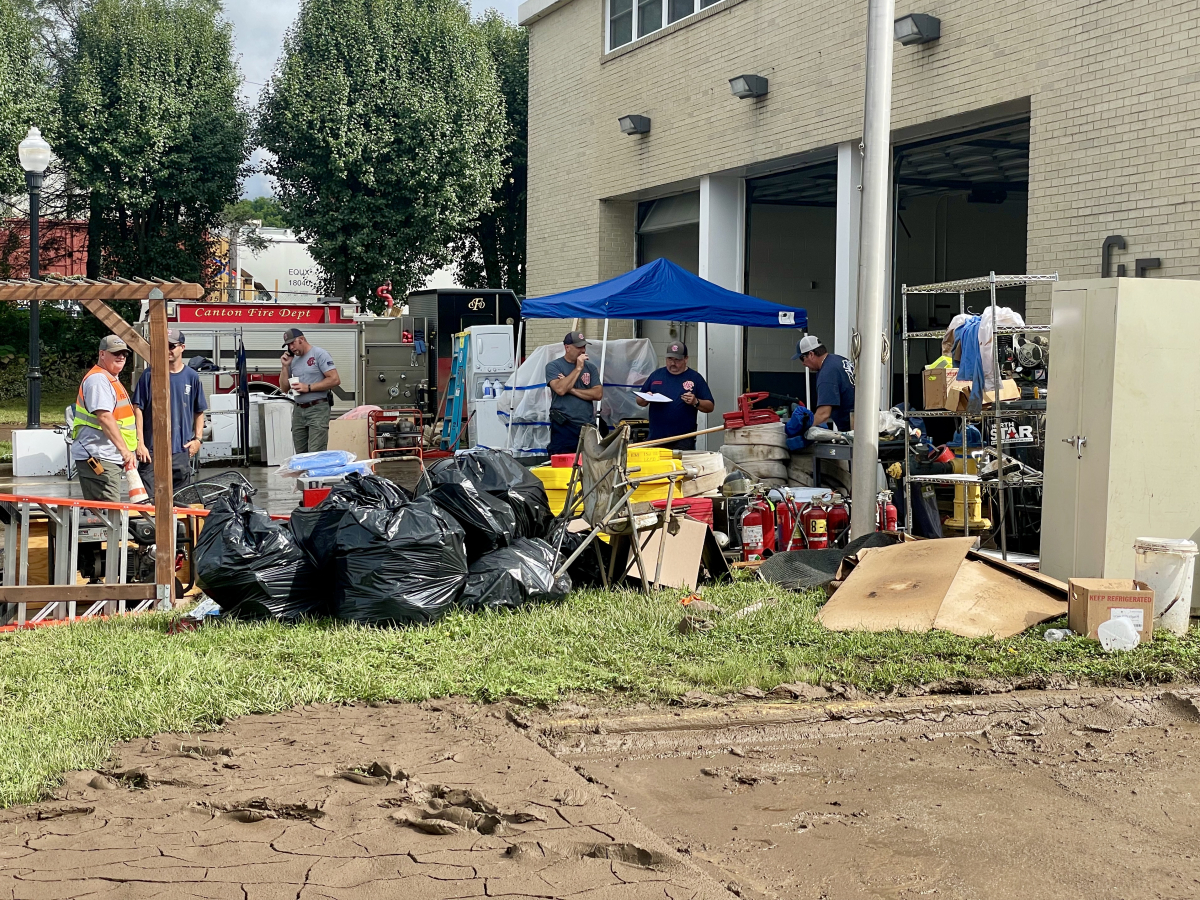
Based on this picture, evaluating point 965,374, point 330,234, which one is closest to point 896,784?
point 965,374

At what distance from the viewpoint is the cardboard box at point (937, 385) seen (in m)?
9.56

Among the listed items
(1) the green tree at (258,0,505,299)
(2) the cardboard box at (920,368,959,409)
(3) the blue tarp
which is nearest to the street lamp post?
(3) the blue tarp

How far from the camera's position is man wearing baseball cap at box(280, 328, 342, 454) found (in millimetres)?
13172

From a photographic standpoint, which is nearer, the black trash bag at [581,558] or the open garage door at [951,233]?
the black trash bag at [581,558]

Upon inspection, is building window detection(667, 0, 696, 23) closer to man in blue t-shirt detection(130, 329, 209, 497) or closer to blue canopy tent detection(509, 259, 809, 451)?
blue canopy tent detection(509, 259, 809, 451)

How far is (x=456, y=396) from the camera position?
18.9 metres

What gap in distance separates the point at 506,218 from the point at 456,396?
19.8 meters

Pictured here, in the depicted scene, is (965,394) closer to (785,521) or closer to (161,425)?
(785,521)

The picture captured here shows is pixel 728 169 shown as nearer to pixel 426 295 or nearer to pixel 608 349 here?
pixel 608 349

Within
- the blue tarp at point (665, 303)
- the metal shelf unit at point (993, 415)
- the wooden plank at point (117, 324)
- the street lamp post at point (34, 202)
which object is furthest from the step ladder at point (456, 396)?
the wooden plank at point (117, 324)

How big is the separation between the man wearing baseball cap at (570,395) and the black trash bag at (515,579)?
5.02 m

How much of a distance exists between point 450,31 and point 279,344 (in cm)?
1524

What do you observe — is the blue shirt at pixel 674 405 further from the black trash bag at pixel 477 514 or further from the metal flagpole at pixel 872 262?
the black trash bag at pixel 477 514

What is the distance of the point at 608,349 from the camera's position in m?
15.9
